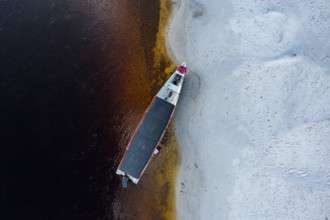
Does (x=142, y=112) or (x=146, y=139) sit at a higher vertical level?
(x=142, y=112)

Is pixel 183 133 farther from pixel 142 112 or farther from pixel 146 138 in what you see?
pixel 142 112

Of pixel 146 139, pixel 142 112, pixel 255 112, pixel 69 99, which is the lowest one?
pixel 69 99

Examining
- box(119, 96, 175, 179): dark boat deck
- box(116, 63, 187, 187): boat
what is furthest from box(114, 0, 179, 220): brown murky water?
box(119, 96, 175, 179): dark boat deck

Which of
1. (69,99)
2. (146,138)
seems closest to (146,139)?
(146,138)

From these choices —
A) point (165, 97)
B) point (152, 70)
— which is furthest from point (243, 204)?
point (152, 70)

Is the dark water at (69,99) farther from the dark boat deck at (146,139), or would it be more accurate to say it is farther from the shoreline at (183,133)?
the dark boat deck at (146,139)
